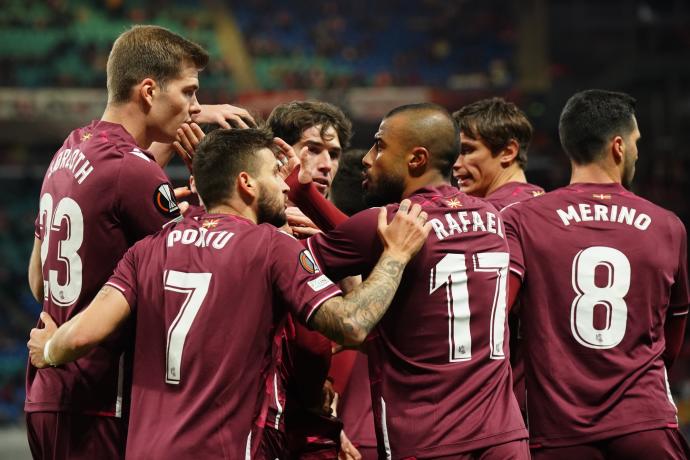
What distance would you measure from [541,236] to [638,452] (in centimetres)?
113

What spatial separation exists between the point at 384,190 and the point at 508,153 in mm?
1524

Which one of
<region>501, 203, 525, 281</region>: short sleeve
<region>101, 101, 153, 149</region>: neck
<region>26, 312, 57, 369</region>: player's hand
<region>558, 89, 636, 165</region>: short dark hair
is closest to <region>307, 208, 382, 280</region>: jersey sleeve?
<region>501, 203, 525, 281</region>: short sleeve

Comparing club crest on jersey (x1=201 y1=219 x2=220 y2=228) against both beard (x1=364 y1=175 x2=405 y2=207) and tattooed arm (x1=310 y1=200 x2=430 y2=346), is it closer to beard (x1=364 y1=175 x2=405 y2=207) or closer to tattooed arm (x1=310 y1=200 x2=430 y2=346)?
tattooed arm (x1=310 y1=200 x2=430 y2=346)

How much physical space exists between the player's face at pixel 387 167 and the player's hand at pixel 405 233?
33 centimetres

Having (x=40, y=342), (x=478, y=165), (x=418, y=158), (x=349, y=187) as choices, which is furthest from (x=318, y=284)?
(x=349, y=187)

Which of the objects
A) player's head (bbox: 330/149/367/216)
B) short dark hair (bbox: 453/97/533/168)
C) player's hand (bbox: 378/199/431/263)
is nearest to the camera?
player's hand (bbox: 378/199/431/263)

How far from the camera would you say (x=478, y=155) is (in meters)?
5.66

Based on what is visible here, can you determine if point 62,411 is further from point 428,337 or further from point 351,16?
A: point 351,16

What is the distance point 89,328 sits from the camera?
147 inches

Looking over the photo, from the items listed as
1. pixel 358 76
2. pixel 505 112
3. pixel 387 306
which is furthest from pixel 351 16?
pixel 387 306

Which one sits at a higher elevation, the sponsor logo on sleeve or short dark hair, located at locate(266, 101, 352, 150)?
short dark hair, located at locate(266, 101, 352, 150)

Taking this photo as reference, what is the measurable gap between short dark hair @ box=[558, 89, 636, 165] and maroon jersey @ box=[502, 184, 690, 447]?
29cm

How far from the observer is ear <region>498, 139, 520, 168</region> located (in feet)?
18.6

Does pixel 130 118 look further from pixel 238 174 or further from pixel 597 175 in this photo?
pixel 597 175
